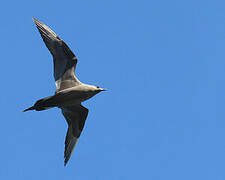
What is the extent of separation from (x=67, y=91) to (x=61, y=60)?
1.97m

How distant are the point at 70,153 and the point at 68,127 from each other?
1.45 meters

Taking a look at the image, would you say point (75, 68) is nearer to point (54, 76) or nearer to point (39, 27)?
point (54, 76)

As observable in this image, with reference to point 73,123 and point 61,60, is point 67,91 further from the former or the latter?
point 73,123

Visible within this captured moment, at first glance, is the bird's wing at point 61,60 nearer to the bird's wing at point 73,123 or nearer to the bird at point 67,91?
the bird at point 67,91

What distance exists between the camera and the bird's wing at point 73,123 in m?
23.8

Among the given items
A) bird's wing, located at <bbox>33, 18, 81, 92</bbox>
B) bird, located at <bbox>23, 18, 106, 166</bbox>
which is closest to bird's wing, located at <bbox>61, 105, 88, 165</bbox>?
bird, located at <bbox>23, 18, 106, 166</bbox>

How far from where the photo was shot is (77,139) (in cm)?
2436

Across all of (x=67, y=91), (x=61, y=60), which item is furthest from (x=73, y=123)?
(x=61, y=60)

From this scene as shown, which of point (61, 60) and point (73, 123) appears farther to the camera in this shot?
point (73, 123)

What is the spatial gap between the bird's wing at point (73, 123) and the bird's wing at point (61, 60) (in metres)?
1.78

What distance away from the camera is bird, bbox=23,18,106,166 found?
70.5 feet

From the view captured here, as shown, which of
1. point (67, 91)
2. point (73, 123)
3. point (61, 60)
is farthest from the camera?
point (73, 123)

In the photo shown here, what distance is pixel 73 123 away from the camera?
2425 cm

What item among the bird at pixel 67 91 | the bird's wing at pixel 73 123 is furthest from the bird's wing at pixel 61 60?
the bird's wing at pixel 73 123
